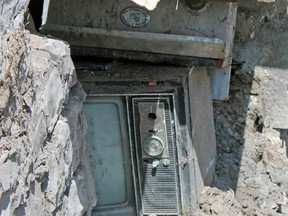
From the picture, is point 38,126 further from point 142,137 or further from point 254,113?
point 254,113

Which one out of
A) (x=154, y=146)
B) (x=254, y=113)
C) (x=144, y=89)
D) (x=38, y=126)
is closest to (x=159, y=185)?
(x=154, y=146)

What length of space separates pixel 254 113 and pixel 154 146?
1.39 m

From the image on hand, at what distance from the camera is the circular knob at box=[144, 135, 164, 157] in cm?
346

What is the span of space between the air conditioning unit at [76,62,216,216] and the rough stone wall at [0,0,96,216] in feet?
1.46

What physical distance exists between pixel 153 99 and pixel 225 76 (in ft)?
3.14

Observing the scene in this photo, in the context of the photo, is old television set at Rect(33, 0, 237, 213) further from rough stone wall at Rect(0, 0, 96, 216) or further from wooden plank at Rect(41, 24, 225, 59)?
rough stone wall at Rect(0, 0, 96, 216)

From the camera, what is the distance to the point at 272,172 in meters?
4.44

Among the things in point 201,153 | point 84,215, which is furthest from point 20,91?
point 201,153

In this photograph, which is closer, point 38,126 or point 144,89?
point 38,126

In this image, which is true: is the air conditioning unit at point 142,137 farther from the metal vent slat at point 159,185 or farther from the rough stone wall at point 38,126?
the rough stone wall at point 38,126

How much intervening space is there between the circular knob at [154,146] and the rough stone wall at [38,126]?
1.83 ft

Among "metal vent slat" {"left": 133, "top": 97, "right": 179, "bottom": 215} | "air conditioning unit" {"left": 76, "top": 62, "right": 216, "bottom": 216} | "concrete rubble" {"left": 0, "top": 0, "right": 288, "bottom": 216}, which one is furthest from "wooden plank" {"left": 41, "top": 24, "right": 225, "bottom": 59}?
"concrete rubble" {"left": 0, "top": 0, "right": 288, "bottom": 216}

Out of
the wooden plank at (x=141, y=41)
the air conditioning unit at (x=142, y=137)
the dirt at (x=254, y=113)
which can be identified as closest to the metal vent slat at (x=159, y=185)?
the air conditioning unit at (x=142, y=137)

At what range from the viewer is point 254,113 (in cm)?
463
